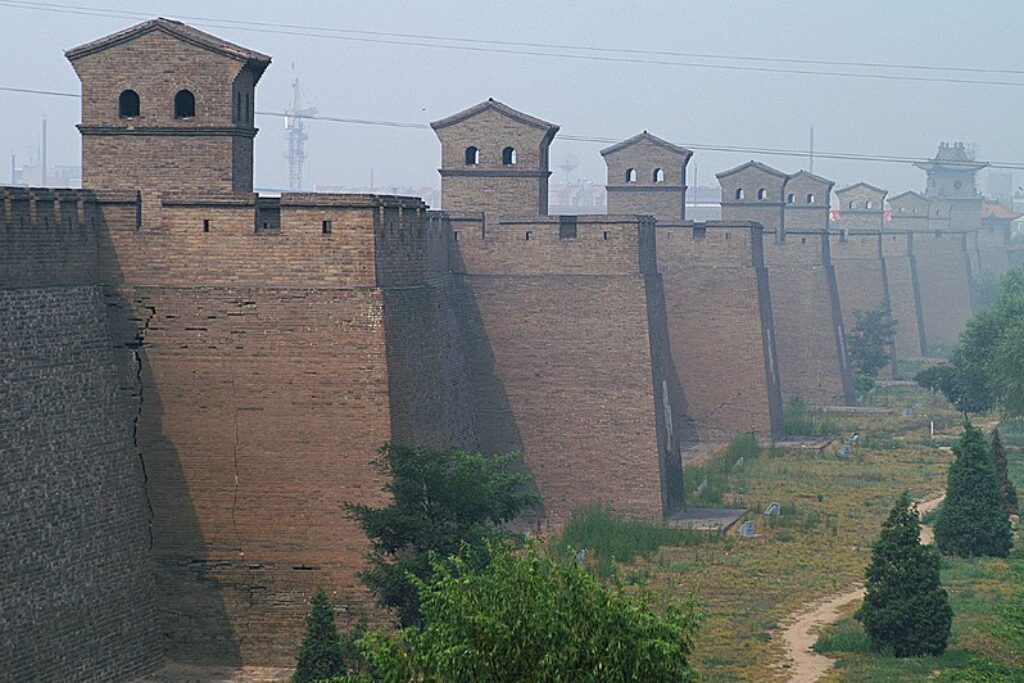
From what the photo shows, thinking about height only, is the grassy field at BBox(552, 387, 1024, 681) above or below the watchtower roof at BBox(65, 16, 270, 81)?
below

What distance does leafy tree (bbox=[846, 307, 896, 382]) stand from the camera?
53.8m

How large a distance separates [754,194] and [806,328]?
18.4ft

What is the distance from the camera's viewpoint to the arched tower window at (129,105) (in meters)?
20.6

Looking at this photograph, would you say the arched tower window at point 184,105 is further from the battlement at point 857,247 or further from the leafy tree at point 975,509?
the battlement at point 857,247

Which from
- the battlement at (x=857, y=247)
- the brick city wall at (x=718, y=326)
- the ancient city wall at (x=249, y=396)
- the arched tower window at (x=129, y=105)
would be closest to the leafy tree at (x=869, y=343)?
the battlement at (x=857, y=247)

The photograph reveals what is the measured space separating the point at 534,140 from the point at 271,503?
1439 cm

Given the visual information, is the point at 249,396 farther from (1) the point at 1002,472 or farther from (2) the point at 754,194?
(2) the point at 754,194

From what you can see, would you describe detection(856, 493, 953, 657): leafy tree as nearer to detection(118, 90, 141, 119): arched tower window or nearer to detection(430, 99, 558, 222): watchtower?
detection(118, 90, 141, 119): arched tower window

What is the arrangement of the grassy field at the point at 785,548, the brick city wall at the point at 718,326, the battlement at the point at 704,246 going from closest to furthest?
the grassy field at the point at 785,548 < the brick city wall at the point at 718,326 < the battlement at the point at 704,246

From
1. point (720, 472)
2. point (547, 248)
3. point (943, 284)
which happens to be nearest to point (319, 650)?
point (547, 248)

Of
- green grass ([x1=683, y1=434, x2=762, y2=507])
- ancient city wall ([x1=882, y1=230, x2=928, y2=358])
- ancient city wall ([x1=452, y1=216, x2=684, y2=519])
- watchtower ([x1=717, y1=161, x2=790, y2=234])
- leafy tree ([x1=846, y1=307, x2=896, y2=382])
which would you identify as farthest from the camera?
ancient city wall ([x1=882, y1=230, x2=928, y2=358])

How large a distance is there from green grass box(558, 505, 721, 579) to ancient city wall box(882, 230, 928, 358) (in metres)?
39.4

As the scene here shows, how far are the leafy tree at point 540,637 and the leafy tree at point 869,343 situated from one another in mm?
43933

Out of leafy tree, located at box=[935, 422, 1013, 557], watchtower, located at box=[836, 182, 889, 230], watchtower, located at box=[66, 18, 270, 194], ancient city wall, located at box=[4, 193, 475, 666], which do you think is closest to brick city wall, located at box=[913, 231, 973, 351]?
watchtower, located at box=[836, 182, 889, 230]
